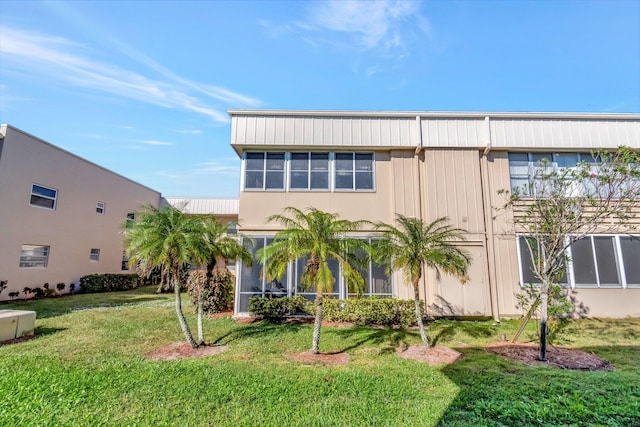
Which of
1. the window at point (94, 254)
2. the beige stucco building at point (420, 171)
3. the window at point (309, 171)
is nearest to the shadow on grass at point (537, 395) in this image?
the beige stucco building at point (420, 171)

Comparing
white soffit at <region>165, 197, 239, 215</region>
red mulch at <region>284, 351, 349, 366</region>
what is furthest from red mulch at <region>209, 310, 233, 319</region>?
white soffit at <region>165, 197, 239, 215</region>

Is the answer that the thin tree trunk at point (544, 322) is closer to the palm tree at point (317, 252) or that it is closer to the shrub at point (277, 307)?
the palm tree at point (317, 252)

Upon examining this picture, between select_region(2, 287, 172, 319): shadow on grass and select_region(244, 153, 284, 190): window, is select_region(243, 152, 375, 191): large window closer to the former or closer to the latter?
select_region(244, 153, 284, 190): window

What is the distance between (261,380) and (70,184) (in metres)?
16.9

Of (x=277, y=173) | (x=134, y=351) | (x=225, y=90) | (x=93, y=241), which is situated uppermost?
(x=225, y=90)

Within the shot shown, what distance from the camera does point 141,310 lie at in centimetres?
1159

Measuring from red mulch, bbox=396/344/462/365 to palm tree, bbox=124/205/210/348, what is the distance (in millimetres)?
5211

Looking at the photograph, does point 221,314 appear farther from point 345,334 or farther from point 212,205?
point 212,205

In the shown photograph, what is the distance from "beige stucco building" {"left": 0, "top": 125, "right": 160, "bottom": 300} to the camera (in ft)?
42.4

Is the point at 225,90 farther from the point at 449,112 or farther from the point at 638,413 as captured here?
the point at 638,413

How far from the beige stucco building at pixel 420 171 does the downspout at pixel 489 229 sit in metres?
0.04

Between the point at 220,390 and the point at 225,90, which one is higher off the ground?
the point at 225,90

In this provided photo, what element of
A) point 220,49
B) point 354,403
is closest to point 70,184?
point 220,49

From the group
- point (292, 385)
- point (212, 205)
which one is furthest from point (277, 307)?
point (212, 205)
